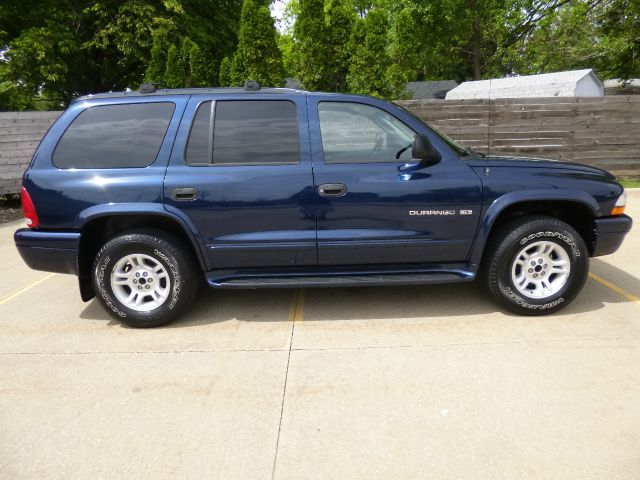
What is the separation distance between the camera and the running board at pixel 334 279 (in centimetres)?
368

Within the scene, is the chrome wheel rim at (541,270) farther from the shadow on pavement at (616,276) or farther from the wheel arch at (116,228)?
the wheel arch at (116,228)

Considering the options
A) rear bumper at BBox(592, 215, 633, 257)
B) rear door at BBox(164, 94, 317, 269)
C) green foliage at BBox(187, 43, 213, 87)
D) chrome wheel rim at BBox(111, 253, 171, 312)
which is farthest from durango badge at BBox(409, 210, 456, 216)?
green foliage at BBox(187, 43, 213, 87)

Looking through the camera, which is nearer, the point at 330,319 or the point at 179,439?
the point at 179,439

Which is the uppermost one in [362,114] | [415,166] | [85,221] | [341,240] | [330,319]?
[362,114]

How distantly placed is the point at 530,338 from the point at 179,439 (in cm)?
250

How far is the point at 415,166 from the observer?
362cm

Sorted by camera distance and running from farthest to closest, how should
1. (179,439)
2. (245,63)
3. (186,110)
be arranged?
(245,63) → (186,110) → (179,439)

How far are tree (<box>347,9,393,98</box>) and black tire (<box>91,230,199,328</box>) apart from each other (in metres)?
8.68

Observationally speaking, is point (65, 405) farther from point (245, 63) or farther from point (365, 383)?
point (245, 63)

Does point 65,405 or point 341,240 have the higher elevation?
point 341,240

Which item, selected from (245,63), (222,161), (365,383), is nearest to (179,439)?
(365,383)

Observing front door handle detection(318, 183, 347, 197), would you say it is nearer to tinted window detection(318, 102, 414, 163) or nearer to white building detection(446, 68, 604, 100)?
tinted window detection(318, 102, 414, 163)

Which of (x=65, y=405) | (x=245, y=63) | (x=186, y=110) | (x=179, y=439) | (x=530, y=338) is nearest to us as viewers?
(x=179, y=439)

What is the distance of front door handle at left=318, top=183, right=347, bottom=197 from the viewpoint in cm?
356
